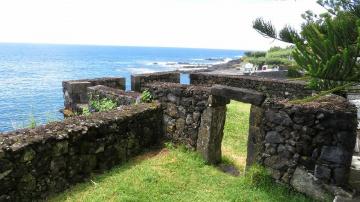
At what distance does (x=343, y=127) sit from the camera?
5.29m

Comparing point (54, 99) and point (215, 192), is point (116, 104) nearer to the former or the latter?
point (215, 192)

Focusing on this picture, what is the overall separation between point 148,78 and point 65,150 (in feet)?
26.0

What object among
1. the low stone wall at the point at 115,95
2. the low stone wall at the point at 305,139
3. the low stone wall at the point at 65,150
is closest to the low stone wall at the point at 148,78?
the low stone wall at the point at 115,95

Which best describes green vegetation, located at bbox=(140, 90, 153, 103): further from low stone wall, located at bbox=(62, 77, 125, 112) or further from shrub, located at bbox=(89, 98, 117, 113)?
low stone wall, located at bbox=(62, 77, 125, 112)

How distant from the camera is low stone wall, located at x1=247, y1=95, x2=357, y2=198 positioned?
5332 mm

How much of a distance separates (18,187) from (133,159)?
2.73 meters

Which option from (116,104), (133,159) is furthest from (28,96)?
(133,159)

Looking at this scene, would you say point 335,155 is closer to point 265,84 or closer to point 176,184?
point 176,184

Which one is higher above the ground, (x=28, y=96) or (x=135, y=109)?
(x=135, y=109)

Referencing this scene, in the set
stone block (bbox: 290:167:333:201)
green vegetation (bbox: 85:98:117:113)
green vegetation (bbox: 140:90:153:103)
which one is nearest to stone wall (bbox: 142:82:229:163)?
green vegetation (bbox: 140:90:153:103)

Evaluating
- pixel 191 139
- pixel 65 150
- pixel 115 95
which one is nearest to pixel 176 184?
pixel 191 139

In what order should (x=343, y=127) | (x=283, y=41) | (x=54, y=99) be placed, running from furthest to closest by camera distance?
(x=54, y=99) < (x=283, y=41) < (x=343, y=127)

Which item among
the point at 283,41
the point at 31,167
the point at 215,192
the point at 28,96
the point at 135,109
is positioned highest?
the point at 283,41

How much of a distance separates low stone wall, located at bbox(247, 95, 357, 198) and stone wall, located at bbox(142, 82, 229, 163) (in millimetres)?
1164
